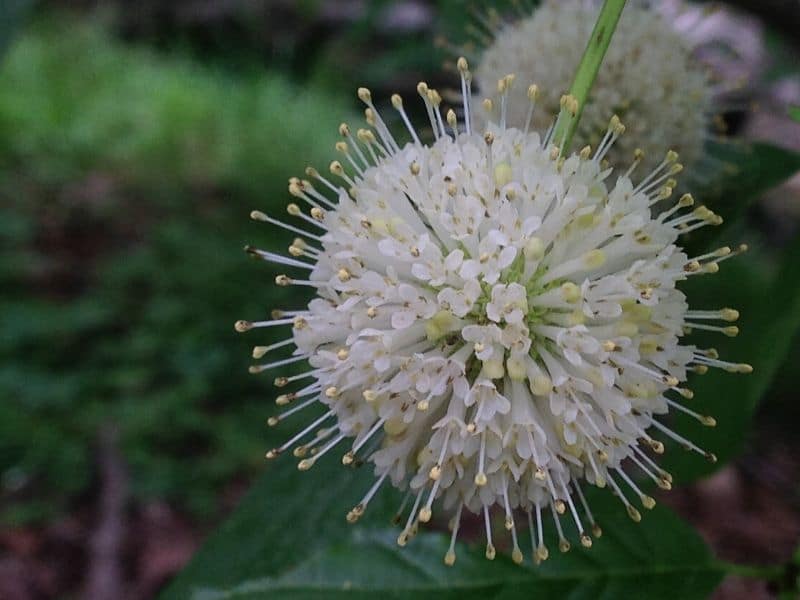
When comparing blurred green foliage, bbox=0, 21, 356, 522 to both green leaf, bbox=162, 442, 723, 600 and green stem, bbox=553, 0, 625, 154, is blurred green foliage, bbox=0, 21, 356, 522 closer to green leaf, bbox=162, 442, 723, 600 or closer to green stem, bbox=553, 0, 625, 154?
green leaf, bbox=162, 442, 723, 600

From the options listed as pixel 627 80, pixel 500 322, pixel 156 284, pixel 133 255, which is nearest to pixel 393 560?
pixel 500 322

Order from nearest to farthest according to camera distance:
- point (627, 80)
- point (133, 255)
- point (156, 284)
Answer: point (627, 80)
point (156, 284)
point (133, 255)

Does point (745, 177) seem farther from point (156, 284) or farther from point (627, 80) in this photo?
point (156, 284)

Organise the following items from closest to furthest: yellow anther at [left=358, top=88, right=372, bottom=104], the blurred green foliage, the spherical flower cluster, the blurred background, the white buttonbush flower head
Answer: the white buttonbush flower head, yellow anther at [left=358, top=88, right=372, bottom=104], the spherical flower cluster, the blurred background, the blurred green foliage

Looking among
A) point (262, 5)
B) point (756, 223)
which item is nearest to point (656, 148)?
point (756, 223)

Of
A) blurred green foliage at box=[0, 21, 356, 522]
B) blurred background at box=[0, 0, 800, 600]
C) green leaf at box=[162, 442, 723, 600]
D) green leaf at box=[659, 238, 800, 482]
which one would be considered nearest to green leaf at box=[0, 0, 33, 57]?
blurred background at box=[0, 0, 800, 600]

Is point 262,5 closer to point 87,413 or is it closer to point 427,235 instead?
point 87,413

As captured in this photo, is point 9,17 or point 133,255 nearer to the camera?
point 9,17
